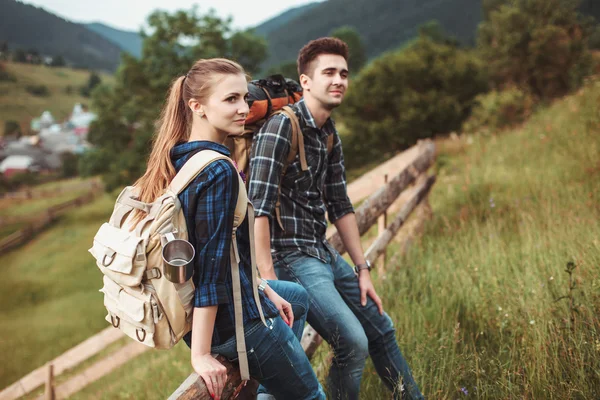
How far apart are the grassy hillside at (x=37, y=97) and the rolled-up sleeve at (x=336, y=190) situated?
83.3 m

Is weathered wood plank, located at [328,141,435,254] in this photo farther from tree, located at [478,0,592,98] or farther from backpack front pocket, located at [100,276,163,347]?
tree, located at [478,0,592,98]

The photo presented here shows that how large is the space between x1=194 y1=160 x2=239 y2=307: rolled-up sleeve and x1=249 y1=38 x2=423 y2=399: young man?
0.67m

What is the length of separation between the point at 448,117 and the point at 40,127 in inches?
3382

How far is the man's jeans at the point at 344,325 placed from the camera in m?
2.16

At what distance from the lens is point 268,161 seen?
2.22m

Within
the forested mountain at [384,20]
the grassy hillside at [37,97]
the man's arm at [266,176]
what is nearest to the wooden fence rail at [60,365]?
the man's arm at [266,176]

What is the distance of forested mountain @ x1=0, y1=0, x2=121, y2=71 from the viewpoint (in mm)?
139250

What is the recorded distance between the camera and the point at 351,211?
2713 millimetres

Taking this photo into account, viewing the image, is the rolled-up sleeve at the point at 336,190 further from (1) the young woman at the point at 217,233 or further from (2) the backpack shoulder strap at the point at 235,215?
(2) the backpack shoulder strap at the point at 235,215

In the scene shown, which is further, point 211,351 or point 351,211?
point 351,211

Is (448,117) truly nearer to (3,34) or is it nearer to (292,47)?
(292,47)

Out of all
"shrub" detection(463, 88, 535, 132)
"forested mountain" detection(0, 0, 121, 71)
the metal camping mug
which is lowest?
"shrub" detection(463, 88, 535, 132)

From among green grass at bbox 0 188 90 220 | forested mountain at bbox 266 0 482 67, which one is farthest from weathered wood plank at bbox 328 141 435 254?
forested mountain at bbox 266 0 482 67

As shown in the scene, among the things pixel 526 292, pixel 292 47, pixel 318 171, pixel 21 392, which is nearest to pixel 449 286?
pixel 526 292
